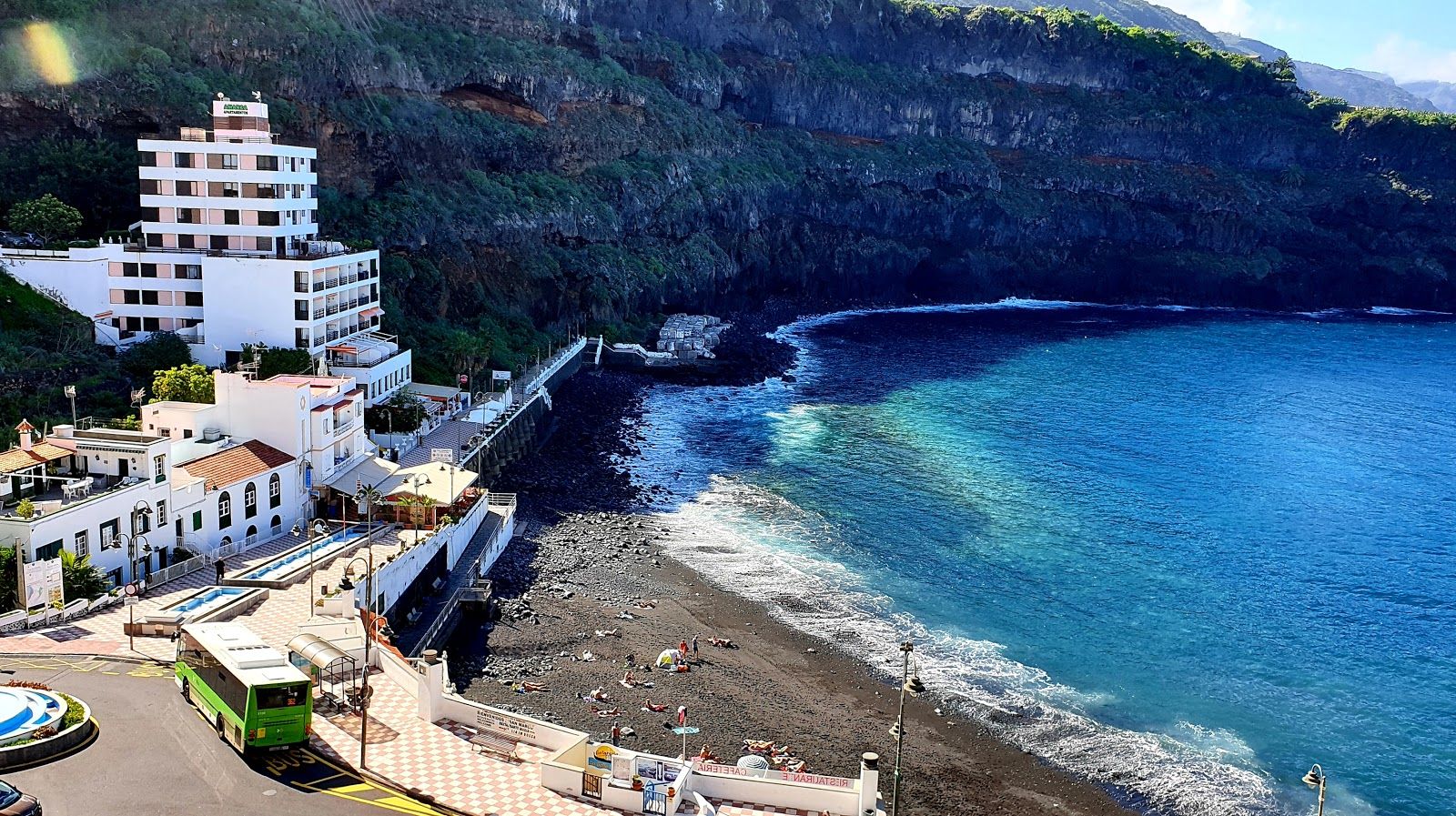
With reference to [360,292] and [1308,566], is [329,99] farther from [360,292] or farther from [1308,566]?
[1308,566]

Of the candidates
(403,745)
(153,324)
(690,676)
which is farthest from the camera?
(153,324)

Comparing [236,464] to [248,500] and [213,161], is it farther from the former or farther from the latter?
[213,161]

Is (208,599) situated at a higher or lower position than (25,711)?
lower

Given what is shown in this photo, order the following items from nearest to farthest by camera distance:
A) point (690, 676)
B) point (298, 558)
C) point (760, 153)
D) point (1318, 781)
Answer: point (1318, 781) < point (690, 676) < point (298, 558) < point (760, 153)

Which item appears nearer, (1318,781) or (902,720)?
(902,720)

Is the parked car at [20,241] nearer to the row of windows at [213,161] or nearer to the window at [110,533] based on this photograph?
the row of windows at [213,161]

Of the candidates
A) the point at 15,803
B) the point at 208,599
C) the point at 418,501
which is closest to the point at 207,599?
the point at 208,599
